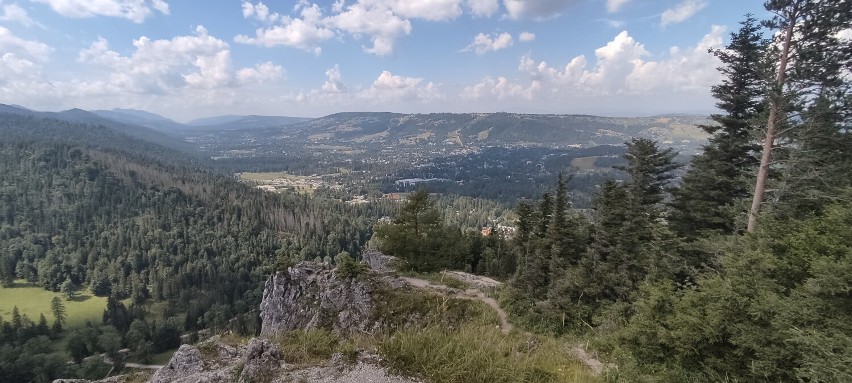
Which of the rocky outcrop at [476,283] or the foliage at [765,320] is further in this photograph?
the rocky outcrop at [476,283]

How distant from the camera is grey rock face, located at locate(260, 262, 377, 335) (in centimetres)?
1880

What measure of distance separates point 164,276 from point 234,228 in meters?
26.8

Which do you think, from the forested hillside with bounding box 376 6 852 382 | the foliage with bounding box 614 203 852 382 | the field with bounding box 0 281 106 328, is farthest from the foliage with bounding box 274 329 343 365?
the field with bounding box 0 281 106 328

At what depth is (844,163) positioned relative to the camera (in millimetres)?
15703

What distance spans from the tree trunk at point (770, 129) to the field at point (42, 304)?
108 m

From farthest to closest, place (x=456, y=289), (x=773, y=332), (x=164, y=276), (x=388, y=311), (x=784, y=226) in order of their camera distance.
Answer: (x=164, y=276) < (x=456, y=289) < (x=388, y=311) < (x=784, y=226) < (x=773, y=332)

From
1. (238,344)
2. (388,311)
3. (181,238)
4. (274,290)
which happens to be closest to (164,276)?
(181,238)

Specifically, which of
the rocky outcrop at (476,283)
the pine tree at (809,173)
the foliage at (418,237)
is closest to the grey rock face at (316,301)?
the rocky outcrop at (476,283)

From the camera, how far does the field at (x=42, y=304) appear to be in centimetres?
8444

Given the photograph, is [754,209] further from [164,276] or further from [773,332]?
[164,276]

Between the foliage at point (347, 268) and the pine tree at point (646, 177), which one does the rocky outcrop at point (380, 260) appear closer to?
the foliage at point (347, 268)

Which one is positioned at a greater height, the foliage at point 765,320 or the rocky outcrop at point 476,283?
the foliage at point 765,320

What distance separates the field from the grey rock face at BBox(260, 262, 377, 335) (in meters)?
87.1

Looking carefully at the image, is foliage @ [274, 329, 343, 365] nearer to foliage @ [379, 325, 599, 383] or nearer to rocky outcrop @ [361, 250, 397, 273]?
foliage @ [379, 325, 599, 383]
